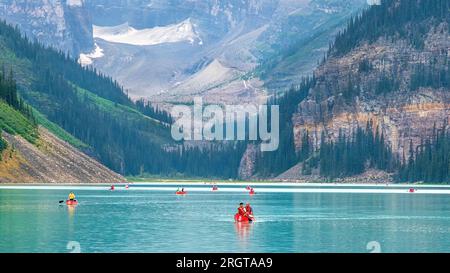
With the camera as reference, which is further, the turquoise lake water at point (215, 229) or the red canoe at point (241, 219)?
the red canoe at point (241, 219)

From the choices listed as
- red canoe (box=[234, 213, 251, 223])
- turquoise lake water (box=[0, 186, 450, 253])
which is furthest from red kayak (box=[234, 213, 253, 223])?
turquoise lake water (box=[0, 186, 450, 253])

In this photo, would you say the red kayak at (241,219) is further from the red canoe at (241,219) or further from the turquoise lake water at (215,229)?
the turquoise lake water at (215,229)

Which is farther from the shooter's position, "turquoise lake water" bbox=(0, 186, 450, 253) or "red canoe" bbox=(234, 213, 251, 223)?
"red canoe" bbox=(234, 213, 251, 223)

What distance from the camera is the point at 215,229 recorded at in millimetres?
135625

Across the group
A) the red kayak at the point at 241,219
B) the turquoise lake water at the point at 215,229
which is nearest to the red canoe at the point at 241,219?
the red kayak at the point at 241,219

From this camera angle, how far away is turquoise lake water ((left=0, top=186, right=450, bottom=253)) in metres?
112

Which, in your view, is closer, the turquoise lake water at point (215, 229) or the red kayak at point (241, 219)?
the turquoise lake water at point (215, 229)

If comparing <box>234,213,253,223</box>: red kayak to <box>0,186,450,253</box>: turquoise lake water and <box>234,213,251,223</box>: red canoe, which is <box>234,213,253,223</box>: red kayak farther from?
<box>0,186,450,253</box>: turquoise lake water

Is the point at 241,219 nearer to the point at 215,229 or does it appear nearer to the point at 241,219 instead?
the point at 241,219

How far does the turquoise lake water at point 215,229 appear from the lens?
112062 mm

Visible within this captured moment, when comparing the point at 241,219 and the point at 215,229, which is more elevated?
the point at 215,229

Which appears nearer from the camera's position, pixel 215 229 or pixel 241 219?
pixel 215 229

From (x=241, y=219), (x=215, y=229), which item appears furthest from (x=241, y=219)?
(x=215, y=229)

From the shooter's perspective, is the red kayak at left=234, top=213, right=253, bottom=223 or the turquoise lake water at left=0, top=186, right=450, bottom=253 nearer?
the turquoise lake water at left=0, top=186, right=450, bottom=253
